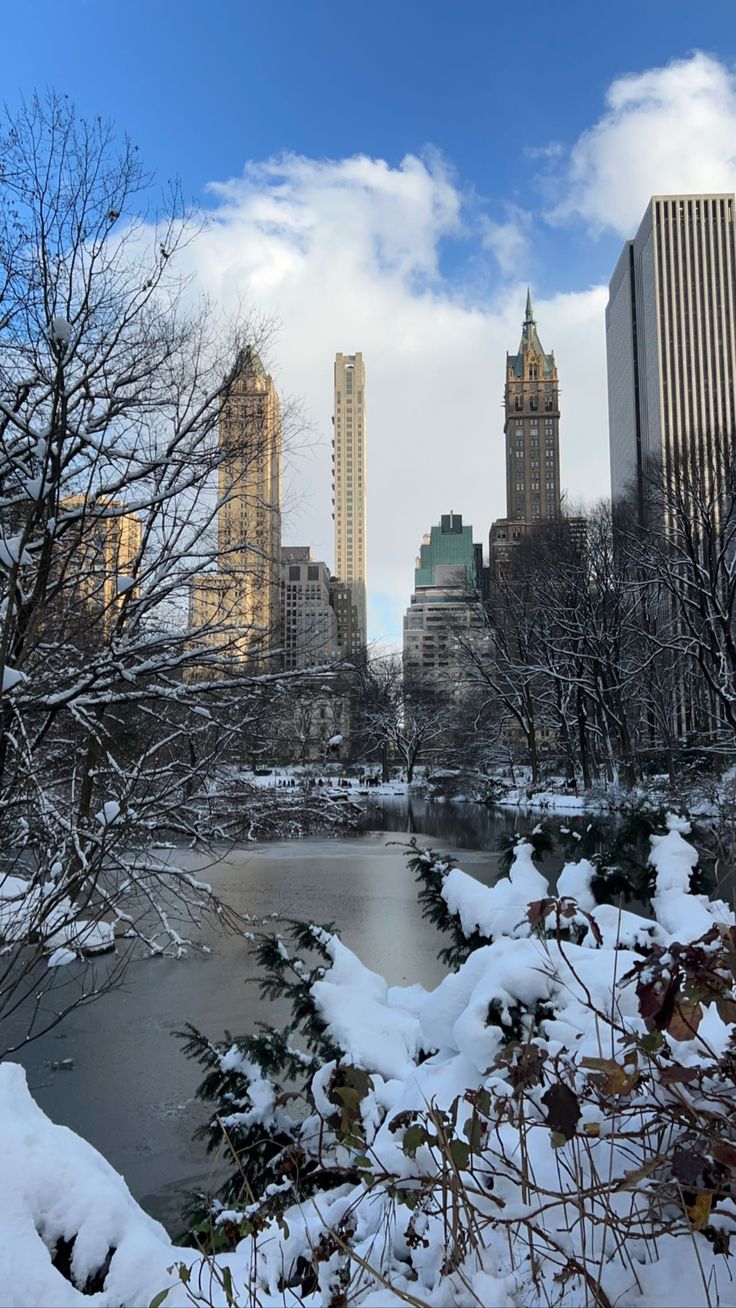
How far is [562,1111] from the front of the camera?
5.72 feet

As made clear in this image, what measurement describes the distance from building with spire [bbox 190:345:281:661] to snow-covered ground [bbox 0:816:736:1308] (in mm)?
4440

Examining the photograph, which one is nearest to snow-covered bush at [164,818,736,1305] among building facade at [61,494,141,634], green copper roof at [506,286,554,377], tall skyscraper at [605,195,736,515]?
building facade at [61,494,141,634]

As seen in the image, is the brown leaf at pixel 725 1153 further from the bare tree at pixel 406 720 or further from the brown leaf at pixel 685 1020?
the bare tree at pixel 406 720

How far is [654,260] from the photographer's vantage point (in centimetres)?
7156

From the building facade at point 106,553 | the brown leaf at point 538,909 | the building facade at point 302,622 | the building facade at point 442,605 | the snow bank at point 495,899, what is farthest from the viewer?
the building facade at point 442,605

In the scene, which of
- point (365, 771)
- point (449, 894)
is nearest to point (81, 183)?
point (449, 894)

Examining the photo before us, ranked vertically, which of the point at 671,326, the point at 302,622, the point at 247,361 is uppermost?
the point at 671,326

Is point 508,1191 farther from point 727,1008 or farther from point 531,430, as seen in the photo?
point 531,430

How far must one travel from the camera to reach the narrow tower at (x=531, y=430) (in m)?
130

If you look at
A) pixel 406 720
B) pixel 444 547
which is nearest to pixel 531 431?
pixel 444 547

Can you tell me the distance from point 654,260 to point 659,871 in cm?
7761

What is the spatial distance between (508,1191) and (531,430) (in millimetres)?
137539

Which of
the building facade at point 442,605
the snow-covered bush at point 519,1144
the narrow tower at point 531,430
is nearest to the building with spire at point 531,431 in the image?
the narrow tower at point 531,430

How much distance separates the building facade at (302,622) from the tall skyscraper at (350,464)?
544 ft
